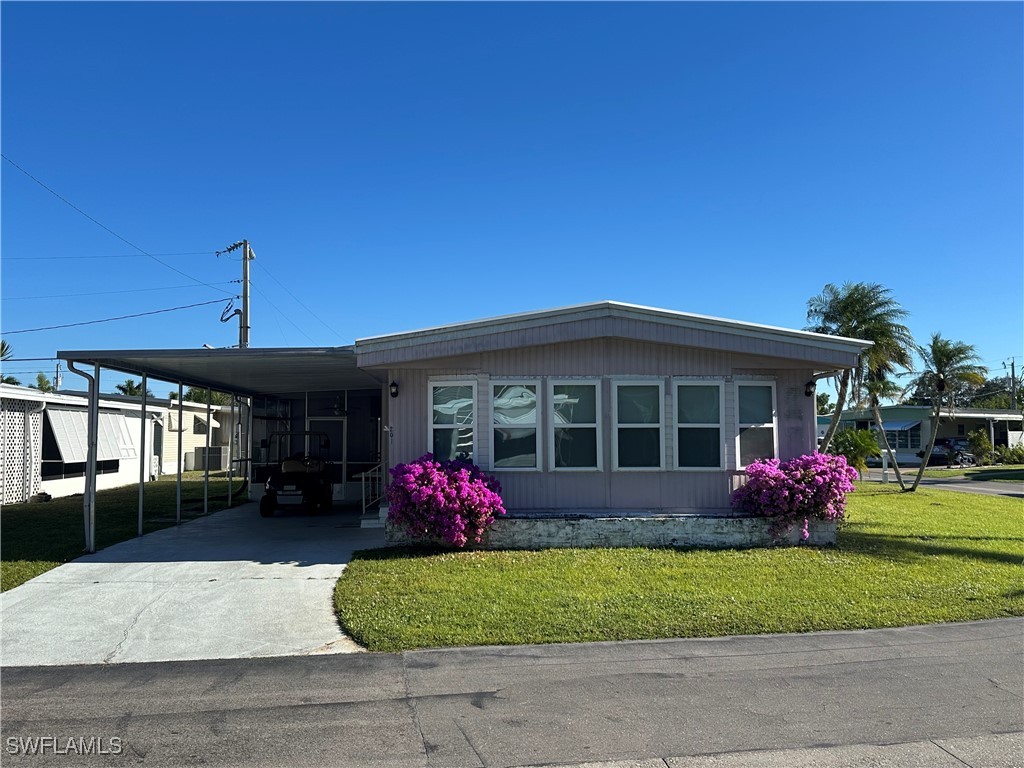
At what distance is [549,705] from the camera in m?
4.74

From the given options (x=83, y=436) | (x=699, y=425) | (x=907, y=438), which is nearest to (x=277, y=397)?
(x=83, y=436)

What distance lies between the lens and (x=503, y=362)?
1085cm

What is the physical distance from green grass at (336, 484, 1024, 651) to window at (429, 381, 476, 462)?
1.72 m

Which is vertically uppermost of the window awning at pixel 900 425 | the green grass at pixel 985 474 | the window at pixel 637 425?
the window at pixel 637 425

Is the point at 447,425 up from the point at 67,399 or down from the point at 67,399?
down

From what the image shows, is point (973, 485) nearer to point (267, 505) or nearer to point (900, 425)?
point (900, 425)

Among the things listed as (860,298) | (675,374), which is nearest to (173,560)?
(675,374)

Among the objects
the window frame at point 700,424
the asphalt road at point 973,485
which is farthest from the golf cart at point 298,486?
the asphalt road at point 973,485

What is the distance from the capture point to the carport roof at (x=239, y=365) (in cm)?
1016

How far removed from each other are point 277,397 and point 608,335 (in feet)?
34.6

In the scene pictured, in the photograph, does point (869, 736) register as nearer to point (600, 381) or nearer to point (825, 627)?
point (825, 627)

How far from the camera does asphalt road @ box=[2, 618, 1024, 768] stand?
407 centimetres

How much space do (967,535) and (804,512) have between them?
153 inches

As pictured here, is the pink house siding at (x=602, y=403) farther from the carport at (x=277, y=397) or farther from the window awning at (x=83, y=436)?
the window awning at (x=83, y=436)
